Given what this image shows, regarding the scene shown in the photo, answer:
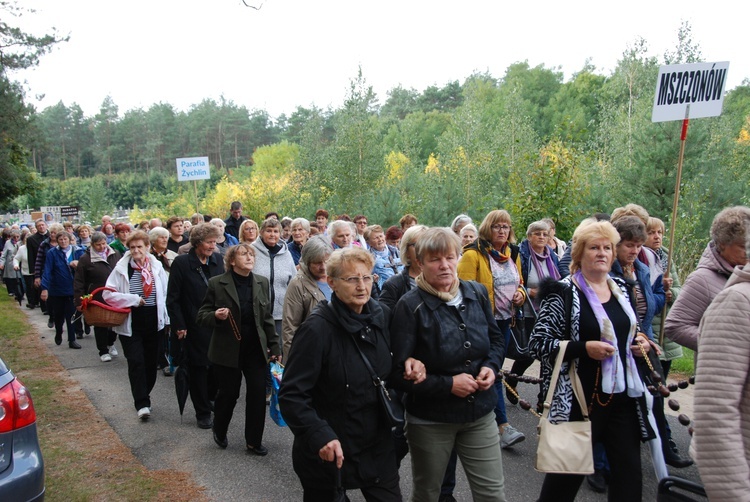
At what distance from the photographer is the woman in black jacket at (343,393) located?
2943mm

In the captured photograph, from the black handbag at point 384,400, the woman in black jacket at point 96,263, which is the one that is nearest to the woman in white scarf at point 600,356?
the black handbag at point 384,400

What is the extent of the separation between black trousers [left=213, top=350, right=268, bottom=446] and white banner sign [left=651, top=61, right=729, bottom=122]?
4.46 metres

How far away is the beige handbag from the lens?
10.3ft

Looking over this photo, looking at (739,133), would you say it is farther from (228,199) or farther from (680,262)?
(228,199)

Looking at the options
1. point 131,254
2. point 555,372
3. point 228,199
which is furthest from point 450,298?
point 228,199

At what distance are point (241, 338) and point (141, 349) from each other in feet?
5.70

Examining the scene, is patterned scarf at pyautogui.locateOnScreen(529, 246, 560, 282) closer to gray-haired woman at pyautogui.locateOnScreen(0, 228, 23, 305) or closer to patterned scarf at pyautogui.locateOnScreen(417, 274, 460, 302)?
patterned scarf at pyautogui.locateOnScreen(417, 274, 460, 302)

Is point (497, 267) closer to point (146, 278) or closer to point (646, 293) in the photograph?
point (646, 293)

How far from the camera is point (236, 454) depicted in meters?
5.45

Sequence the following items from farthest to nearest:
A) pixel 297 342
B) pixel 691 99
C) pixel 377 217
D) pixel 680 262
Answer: pixel 377 217, pixel 680 262, pixel 691 99, pixel 297 342

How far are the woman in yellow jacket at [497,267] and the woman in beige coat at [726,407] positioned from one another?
318cm

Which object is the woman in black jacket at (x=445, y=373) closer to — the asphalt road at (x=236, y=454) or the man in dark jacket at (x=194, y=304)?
the asphalt road at (x=236, y=454)

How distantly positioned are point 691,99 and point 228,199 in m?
36.6

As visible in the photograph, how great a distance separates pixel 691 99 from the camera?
5719 mm
